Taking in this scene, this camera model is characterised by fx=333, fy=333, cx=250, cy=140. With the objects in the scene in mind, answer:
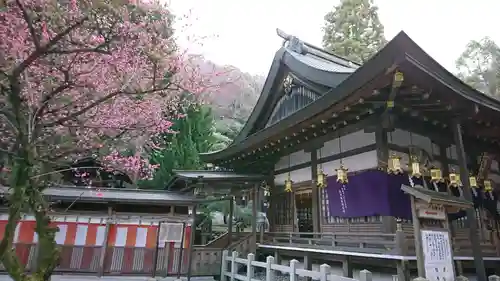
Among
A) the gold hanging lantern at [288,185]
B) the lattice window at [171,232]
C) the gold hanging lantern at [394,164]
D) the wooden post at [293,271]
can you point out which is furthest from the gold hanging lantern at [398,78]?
the lattice window at [171,232]

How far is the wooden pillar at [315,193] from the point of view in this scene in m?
9.19

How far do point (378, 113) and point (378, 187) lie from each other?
1679mm

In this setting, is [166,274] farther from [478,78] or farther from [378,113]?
[478,78]

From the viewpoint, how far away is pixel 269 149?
1036 centimetres

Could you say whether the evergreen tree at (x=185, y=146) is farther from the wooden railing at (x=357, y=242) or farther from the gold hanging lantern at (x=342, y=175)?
the gold hanging lantern at (x=342, y=175)

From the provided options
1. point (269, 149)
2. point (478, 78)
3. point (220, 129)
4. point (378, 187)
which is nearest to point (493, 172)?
point (378, 187)

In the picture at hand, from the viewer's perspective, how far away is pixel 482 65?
34.8 metres

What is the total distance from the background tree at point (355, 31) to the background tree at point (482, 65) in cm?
1009

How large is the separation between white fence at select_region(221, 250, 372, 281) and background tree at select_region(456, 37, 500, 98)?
2841 centimetres

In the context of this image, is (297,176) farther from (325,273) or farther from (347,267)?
(325,273)

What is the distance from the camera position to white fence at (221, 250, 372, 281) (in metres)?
5.91

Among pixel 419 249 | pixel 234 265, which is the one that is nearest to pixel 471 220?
pixel 419 249

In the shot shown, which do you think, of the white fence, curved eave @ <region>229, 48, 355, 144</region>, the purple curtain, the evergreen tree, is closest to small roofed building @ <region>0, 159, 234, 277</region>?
the white fence

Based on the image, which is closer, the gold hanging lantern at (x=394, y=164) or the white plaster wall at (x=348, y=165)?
the gold hanging lantern at (x=394, y=164)
